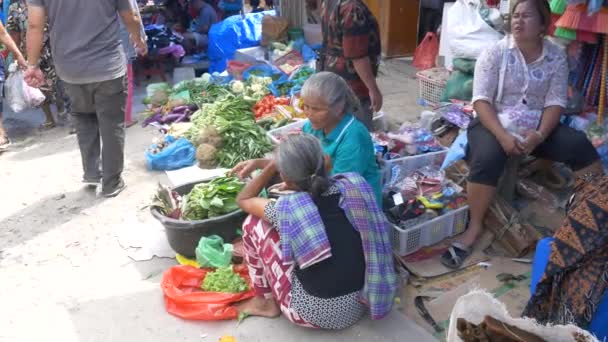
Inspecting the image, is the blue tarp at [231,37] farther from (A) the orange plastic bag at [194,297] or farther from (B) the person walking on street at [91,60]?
(A) the orange plastic bag at [194,297]

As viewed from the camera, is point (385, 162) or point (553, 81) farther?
point (385, 162)

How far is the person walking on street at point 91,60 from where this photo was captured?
3.76 meters

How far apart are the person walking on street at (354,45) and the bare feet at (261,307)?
1421mm

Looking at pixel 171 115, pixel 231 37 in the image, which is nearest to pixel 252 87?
pixel 171 115

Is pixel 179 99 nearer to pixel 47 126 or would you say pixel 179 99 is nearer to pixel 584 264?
pixel 47 126

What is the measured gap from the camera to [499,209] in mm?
3322

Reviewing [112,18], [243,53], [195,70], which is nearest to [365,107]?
[112,18]

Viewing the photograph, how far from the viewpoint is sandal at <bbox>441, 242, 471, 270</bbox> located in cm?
315

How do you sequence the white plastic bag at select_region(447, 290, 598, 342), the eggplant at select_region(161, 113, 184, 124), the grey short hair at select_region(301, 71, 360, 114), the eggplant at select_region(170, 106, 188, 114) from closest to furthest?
Answer: the white plastic bag at select_region(447, 290, 598, 342)
the grey short hair at select_region(301, 71, 360, 114)
the eggplant at select_region(161, 113, 184, 124)
the eggplant at select_region(170, 106, 188, 114)

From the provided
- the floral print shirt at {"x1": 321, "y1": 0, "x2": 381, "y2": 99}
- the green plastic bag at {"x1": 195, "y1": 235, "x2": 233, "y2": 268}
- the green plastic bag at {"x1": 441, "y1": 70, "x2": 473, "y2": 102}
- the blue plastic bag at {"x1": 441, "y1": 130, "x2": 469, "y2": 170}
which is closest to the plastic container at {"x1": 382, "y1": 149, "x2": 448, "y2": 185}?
the blue plastic bag at {"x1": 441, "y1": 130, "x2": 469, "y2": 170}

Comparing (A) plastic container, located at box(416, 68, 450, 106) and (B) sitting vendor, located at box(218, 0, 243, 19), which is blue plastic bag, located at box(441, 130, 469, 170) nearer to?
(A) plastic container, located at box(416, 68, 450, 106)

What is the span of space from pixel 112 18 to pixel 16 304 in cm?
207

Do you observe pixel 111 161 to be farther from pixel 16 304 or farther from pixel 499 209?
pixel 499 209

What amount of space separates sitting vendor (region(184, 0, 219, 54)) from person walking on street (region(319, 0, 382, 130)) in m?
5.40
